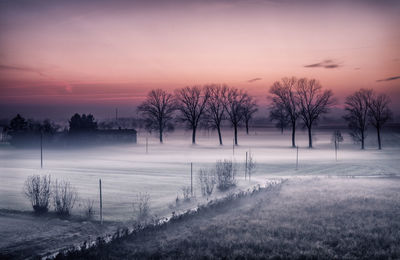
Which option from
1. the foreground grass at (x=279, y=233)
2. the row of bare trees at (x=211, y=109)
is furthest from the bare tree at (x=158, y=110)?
the foreground grass at (x=279, y=233)

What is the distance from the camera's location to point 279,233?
1300 cm

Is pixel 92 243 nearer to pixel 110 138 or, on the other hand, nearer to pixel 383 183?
pixel 383 183

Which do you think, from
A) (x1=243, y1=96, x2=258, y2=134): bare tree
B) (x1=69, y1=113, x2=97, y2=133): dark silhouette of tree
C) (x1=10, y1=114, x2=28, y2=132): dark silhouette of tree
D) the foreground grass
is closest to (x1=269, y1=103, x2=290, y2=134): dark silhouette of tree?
(x1=243, y1=96, x2=258, y2=134): bare tree

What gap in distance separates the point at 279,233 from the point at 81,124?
68.2 m

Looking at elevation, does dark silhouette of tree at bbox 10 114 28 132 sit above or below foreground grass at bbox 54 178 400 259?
above

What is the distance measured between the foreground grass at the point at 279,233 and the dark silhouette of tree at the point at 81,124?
200ft

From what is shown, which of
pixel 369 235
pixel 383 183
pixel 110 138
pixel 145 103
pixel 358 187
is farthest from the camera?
pixel 145 103

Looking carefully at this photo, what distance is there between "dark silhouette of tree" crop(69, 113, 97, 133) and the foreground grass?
60967mm

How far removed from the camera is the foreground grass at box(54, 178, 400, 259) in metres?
11.0

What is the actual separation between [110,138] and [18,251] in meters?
68.3

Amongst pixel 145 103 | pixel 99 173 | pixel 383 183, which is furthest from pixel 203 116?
pixel 383 183

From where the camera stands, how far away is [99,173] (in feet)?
A: 106

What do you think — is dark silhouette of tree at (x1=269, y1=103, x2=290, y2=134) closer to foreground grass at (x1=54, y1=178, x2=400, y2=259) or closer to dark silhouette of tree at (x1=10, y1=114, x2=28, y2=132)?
foreground grass at (x1=54, y1=178, x2=400, y2=259)

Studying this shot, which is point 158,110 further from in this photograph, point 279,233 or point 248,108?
point 279,233
